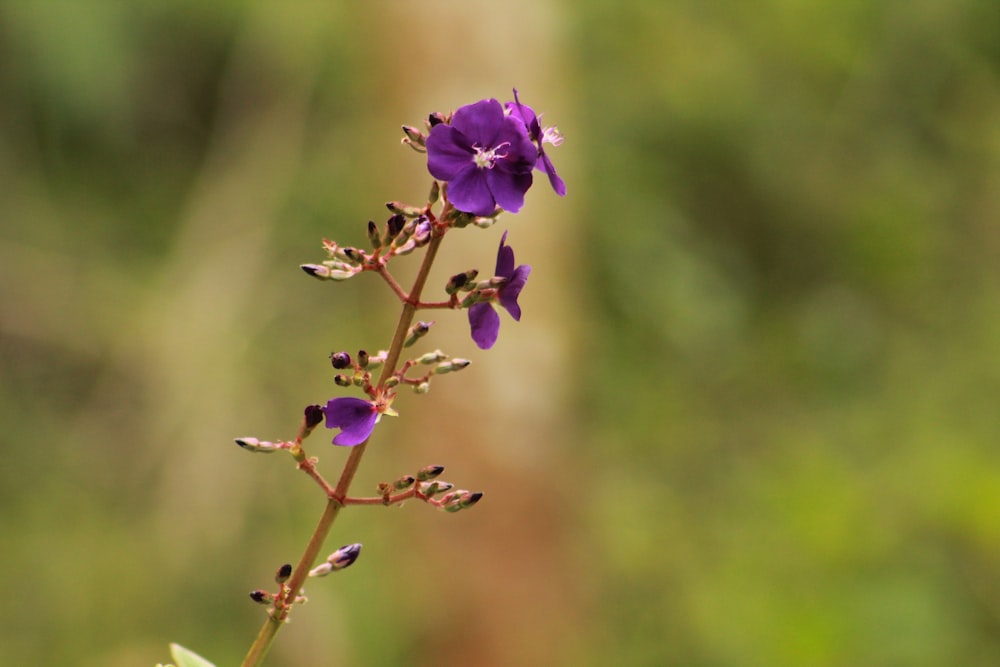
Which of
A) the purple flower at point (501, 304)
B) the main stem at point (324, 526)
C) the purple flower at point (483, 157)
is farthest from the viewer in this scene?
the purple flower at point (501, 304)

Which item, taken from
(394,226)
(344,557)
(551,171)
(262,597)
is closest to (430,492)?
(344,557)

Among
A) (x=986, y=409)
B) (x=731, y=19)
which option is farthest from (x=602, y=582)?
(x=731, y=19)

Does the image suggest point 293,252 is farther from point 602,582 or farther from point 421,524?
point 602,582

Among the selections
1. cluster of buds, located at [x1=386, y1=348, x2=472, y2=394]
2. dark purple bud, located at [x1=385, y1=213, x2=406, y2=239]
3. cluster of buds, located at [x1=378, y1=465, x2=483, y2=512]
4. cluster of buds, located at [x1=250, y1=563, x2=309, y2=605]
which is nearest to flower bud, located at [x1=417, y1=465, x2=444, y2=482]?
cluster of buds, located at [x1=378, y1=465, x2=483, y2=512]

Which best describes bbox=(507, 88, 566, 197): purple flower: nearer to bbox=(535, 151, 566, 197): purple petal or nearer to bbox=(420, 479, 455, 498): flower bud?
bbox=(535, 151, 566, 197): purple petal

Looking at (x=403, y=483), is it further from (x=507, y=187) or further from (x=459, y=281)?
(x=507, y=187)

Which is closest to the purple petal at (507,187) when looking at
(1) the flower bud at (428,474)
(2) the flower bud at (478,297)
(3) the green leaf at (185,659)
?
(2) the flower bud at (478,297)

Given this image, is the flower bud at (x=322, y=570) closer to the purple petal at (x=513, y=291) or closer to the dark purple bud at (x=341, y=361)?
the dark purple bud at (x=341, y=361)
